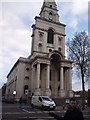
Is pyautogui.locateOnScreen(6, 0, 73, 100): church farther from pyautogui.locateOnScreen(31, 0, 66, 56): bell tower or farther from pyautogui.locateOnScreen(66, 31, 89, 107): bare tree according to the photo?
pyautogui.locateOnScreen(66, 31, 89, 107): bare tree

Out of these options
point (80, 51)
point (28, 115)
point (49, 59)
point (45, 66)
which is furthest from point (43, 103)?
point (45, 66)

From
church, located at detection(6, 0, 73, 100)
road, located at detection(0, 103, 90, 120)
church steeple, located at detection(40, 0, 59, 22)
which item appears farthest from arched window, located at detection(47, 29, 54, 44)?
road, located at detection(0, 103, 90, 120)

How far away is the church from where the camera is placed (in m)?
40.1

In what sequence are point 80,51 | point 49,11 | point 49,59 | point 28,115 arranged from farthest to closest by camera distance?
point 49,11 → point 49,59 → point 80,51 → point 28,115

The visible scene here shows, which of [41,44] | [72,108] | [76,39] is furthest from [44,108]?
[41,44]

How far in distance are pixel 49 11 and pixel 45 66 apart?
21443 mm

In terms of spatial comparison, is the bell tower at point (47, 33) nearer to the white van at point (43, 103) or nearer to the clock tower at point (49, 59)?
the clock tower at point (49, 59)

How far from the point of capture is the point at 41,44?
46.5 meters

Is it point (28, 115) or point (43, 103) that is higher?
point (28, 115)

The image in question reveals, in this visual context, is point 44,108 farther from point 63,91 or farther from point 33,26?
point 33,26

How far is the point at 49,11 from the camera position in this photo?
53.1 meters

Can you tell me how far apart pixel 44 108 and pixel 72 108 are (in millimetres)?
17220

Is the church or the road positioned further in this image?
the church

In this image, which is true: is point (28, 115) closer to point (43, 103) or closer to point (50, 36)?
point (43, 103)
